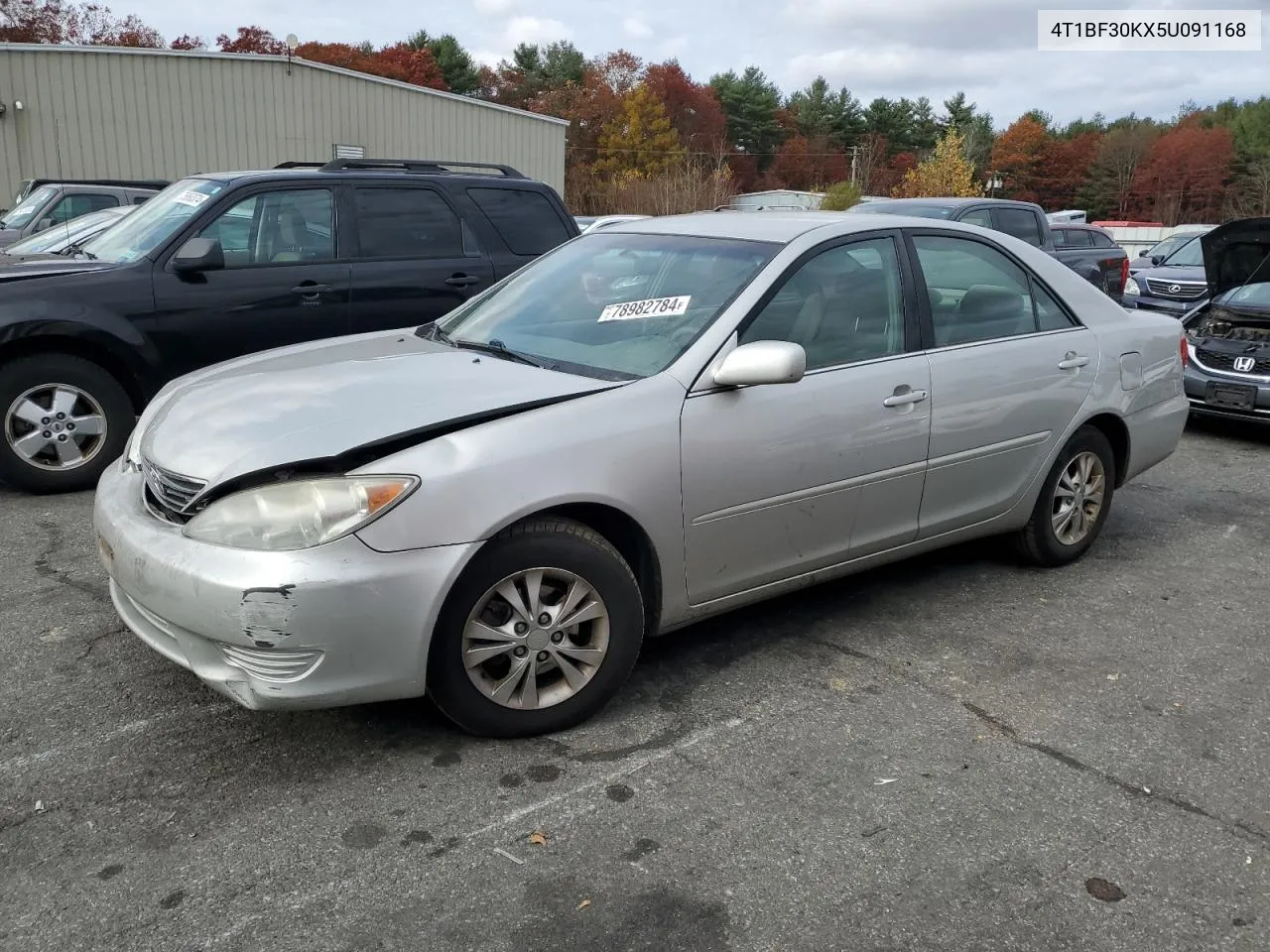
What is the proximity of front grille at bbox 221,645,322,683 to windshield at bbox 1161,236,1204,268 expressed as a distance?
14.9m

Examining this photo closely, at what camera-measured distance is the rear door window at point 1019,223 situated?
12094mm

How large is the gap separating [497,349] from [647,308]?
1.85ft

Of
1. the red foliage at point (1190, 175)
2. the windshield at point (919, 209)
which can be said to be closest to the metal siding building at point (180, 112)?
the windshield at point (919, 209)

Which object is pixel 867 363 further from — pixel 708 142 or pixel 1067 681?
pixel 708 142

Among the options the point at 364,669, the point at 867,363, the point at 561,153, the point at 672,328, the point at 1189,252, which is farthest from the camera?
the point at 561,153

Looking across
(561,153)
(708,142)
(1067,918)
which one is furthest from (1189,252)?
(708,142)

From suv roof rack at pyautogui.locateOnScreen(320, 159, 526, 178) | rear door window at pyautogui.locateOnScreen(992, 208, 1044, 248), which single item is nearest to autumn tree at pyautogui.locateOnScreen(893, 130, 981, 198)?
rear door window at pyautogui.locateOnScreen(992, 208, 1044, 248)

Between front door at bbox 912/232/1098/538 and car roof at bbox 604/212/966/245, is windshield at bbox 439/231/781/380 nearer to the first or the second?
car roof at bbox 604/212/966/245

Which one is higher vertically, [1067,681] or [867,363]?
[867,363]

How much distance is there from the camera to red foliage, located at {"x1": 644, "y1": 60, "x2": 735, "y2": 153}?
76.7 meters

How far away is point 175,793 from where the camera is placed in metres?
2.93

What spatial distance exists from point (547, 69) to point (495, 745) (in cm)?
8072

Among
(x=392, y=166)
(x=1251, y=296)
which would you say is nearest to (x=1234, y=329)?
(x=1251, y=296)

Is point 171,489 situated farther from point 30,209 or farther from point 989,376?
point 30,209
